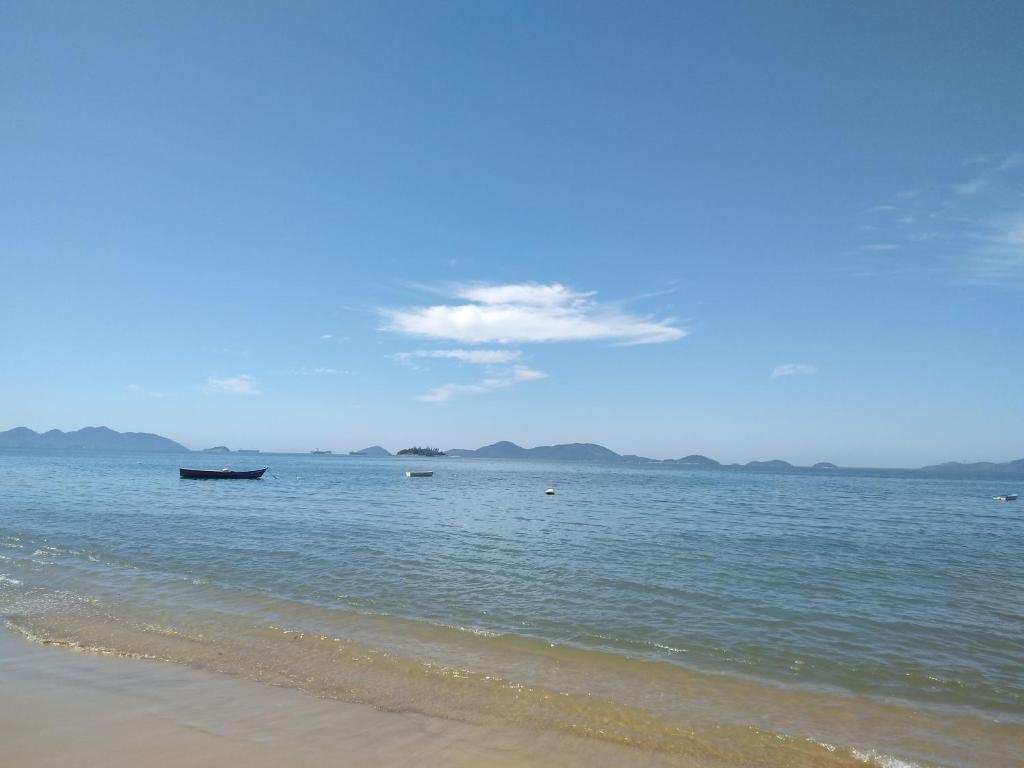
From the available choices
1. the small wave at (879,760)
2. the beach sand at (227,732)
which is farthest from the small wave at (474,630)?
the small wave at (879,760)

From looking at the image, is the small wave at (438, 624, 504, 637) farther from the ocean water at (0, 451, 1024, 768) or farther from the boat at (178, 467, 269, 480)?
the boat at (178, 467, 269, 480)

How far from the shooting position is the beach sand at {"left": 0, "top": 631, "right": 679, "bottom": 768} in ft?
20.8

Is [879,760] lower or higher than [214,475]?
lower

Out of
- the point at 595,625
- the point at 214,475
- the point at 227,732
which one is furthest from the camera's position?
the point at 214,475

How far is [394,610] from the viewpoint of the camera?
13547 millimetres

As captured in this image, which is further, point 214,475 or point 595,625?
point 214,475

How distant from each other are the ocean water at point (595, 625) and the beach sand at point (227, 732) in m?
0.50

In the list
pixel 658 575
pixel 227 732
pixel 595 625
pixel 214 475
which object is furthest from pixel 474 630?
pixel 214 475

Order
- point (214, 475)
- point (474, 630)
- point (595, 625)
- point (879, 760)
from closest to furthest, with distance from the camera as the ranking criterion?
point (879, 760) < point (474, 630) < point (595, 625) < point (214, 475)

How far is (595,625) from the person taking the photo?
42.1ft

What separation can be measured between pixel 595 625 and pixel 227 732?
7954mm

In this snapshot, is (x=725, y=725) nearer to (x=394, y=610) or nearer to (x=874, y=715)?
(x=874, y=715)

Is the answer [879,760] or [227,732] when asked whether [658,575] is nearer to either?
[879,760]

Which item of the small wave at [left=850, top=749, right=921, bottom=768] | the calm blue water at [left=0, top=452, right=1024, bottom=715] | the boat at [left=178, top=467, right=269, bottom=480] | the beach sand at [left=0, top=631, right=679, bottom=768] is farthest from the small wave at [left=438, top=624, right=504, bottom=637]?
the boat at [left=178, top=467, right=269, bottom=480]
